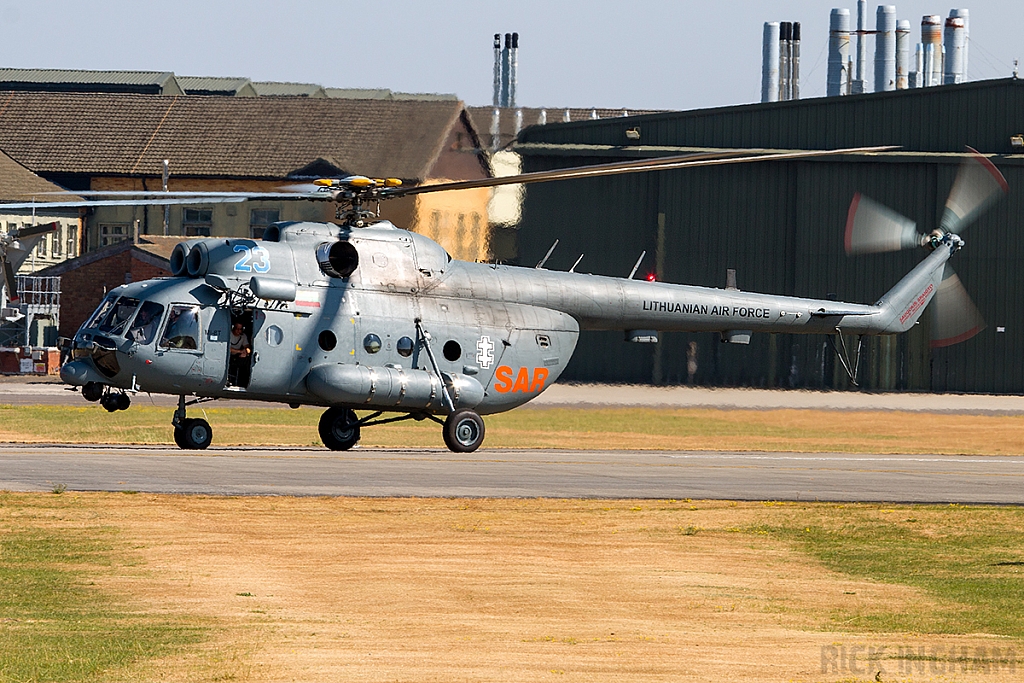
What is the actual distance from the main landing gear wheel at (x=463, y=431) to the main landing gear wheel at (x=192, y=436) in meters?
4.50

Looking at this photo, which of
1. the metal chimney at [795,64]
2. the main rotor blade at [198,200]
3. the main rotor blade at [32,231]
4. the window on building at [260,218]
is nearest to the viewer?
the main rotor blade at [198,200]

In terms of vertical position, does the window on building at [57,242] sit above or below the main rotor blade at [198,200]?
above

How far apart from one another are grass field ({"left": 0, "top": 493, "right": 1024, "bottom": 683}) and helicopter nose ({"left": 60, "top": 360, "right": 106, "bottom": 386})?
18.7 feet

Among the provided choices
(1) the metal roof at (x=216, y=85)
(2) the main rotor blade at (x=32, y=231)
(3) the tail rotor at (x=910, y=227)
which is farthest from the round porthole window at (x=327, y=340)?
(1) the metal roof at (x=216, y=85)

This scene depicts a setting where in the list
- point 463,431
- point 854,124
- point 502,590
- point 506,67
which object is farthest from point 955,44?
point 502,590

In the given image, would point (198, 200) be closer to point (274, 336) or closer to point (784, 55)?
point (274, 336)

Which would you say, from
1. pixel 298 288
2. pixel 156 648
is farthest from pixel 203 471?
pixel 156 648

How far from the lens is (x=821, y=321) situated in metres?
31.6

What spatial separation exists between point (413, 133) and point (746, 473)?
46.2 metres

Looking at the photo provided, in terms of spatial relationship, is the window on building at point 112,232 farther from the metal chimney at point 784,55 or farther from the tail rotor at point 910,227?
the tail rotor at point 910,227

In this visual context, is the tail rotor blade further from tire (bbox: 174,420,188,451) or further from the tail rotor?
the tail rotor

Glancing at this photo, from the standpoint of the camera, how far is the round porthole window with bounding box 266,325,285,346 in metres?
25.7

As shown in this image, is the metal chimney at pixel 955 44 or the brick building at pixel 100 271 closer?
the brick building at pixel 100 271

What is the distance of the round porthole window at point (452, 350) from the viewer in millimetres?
27516
